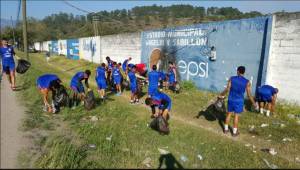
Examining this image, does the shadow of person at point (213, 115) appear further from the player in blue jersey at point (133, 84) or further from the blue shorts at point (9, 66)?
the blue shorts at point (9, 66)

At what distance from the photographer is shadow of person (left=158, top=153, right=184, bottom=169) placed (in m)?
4.98

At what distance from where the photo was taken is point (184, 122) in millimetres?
7863

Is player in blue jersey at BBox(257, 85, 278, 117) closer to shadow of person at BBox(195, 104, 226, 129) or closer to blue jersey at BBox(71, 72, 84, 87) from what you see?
shadow of person at BBox(195, 104, 226, 129)

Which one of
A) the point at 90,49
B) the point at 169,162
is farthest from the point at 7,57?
the point at 90,49

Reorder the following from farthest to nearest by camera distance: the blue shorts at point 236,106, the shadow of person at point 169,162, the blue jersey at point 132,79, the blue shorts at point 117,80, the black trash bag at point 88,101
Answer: the blue shorts at point 117,80, the blue jersey at point 132,79, the black trash bag at point 88,101, the blue shorts at point 236,106, the shadow of person at point 169,162

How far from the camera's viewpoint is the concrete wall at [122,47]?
1798cm

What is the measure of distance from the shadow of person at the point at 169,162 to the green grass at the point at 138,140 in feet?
0.08

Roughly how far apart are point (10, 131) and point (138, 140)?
2.98m

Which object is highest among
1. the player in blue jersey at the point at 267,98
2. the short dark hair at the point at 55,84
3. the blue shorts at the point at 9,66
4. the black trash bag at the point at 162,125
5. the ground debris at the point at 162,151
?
the blue shorts at the point at 9,66

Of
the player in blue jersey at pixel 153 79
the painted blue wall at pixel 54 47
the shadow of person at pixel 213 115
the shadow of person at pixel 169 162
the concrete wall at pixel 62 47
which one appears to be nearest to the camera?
the shadow of person at pixel 169 162

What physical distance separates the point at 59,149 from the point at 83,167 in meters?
0.69

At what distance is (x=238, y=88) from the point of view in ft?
21.6

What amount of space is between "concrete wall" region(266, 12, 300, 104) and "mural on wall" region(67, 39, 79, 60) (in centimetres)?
2722

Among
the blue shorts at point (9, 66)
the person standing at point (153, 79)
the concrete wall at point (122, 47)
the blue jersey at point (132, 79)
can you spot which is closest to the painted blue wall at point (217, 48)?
the concrete wall at point (122, 47)
